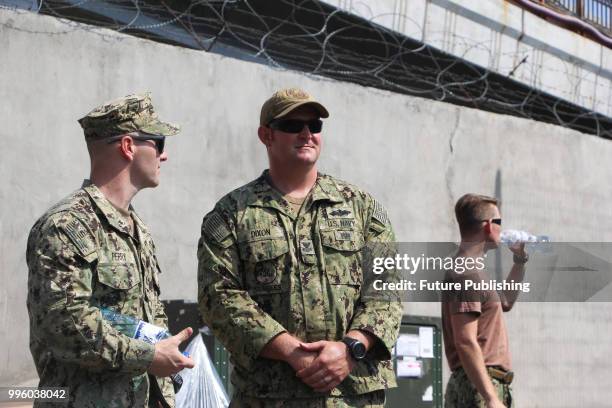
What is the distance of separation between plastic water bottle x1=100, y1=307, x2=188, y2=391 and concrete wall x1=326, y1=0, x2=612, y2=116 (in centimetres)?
594

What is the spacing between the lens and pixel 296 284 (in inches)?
131

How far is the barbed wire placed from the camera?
7277 mm

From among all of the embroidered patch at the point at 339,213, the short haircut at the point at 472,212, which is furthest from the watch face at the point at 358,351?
the short haircut at the point at 472,212

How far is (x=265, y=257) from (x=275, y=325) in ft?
0.82

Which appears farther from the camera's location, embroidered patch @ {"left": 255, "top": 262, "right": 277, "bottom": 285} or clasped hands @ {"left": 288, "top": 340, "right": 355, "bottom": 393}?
embroidered patch @ {"left": 255, "top": 262, "right": 277, "bottom": 285}

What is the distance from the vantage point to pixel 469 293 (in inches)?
174

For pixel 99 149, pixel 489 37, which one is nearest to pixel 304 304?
pixel 99 149

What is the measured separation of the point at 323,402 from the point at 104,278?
81 cm

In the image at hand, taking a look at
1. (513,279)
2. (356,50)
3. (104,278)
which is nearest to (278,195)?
(104,278)

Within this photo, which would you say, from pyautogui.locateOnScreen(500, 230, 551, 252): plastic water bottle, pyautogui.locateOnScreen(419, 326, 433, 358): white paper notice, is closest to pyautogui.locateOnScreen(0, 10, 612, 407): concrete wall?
pyautogui.locateOnScreen(500, 230, 551, 252): plastic water bottle

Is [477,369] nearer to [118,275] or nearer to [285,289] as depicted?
[285,289]

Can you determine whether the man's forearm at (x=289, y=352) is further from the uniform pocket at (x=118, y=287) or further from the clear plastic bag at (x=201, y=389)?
the clear plastic bag at (x=201, y=389)

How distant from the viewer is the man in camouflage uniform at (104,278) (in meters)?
2.94

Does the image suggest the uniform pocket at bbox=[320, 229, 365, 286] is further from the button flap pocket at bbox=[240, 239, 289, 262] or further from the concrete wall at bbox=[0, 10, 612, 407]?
the concrete wall at bbox=[0, 10, 612, 407]
